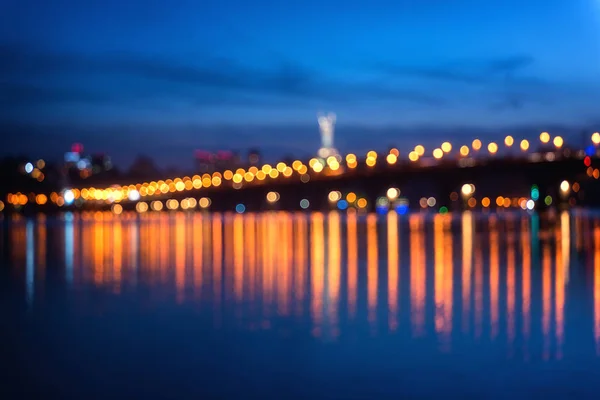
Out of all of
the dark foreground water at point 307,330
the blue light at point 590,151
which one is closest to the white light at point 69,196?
the blue light at point 590,151

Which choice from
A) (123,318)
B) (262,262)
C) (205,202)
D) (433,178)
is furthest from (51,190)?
(123,318)

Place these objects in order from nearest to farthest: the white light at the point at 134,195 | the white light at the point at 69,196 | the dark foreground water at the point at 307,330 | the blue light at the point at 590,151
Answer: the dark foreground water at the point at 307,330, the blue light at the point at 590,151, the white light at the point at 134,195, the white light at the point at 69,196

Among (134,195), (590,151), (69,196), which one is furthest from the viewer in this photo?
(69,196)

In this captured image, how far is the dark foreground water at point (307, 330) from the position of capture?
26.2 ft

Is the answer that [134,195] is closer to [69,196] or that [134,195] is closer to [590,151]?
[69,196]

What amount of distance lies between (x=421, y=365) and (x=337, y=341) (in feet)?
5.18

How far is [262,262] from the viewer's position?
22.2 metres

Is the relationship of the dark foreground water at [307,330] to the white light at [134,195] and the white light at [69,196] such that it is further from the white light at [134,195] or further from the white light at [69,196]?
the white light at [69,196]

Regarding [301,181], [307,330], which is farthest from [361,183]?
[307,330]

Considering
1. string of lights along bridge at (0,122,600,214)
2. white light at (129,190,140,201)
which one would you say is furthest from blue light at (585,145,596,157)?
white light at (129,190,140,201)

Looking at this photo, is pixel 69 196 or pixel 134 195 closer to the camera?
pixel 134 195

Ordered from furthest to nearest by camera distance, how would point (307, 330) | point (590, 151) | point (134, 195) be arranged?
point (134, 195) < point (590, 151) < point (307, 330)

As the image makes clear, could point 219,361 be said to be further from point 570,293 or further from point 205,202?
point 205,202

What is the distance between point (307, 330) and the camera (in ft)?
35.9
